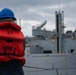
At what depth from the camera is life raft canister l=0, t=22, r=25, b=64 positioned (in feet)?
12.5

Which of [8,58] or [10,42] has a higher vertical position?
[10,42]

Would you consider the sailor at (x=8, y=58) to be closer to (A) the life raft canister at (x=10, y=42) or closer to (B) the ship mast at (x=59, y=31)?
(A) the life raft canister at (x=10, y=42)

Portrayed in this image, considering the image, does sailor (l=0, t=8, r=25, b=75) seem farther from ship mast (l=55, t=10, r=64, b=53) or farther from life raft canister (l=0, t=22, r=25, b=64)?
ship mast (l=55, t=10, r=64, b=53)

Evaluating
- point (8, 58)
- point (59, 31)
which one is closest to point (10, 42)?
point (8, 58)

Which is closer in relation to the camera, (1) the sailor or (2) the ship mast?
(1) the sailor

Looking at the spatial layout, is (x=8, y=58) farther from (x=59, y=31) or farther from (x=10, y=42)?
(x=59, y=31)

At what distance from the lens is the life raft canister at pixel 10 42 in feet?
12.5

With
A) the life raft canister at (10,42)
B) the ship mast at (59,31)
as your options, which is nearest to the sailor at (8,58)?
the life raft canister at (10,42)

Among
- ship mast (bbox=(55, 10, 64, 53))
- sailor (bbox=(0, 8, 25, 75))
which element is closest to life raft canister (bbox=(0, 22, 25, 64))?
sailor (bbox=(0, 8, 25, 75))

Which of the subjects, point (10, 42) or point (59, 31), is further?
point (59, 31)

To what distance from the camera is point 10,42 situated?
3902 mm

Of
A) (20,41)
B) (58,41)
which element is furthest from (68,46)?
(20,41)

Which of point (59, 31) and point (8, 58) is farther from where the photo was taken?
point (59, 31)

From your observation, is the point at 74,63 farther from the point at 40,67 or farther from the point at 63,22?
the point at 63,22
